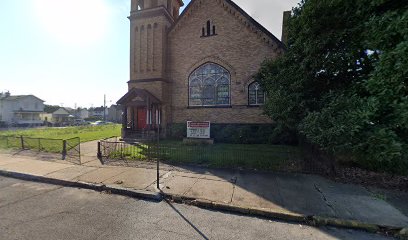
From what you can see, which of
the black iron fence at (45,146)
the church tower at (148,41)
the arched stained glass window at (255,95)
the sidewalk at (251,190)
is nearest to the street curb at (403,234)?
the sidewalk at (251,190)

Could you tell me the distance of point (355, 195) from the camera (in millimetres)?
5898

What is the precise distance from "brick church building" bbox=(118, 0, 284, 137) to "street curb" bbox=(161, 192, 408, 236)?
38.8 ft

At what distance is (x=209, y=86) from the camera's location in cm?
1780

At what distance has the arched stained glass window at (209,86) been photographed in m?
17.4

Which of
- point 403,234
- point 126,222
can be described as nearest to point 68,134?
point 126,222

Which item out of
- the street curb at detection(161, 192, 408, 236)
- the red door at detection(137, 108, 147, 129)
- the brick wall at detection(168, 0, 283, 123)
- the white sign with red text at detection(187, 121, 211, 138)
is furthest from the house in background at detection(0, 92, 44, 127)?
the street curb at detection(161, 192, 408, 236)

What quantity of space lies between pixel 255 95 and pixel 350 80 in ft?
31.6

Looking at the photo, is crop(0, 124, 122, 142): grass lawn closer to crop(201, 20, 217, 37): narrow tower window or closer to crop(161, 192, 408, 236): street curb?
crop(201, 20, 217, 37): narrow tower window

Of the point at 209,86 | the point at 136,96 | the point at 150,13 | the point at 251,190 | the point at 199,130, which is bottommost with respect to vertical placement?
the point at 251,190

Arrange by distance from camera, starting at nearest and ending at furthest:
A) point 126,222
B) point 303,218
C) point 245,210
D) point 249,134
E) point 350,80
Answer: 1. point 126,222
2. point 303,218
3. point 245,210
4. point 350,80
5. point 249,134

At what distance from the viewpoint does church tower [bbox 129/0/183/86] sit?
17.7 m

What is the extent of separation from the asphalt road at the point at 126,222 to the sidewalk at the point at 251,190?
0.37 m

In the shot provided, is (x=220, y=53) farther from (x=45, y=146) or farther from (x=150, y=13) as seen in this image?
(x=45, y=146)

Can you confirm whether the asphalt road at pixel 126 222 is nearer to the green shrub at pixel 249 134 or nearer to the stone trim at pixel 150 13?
the green shrub at pixel 249 134
